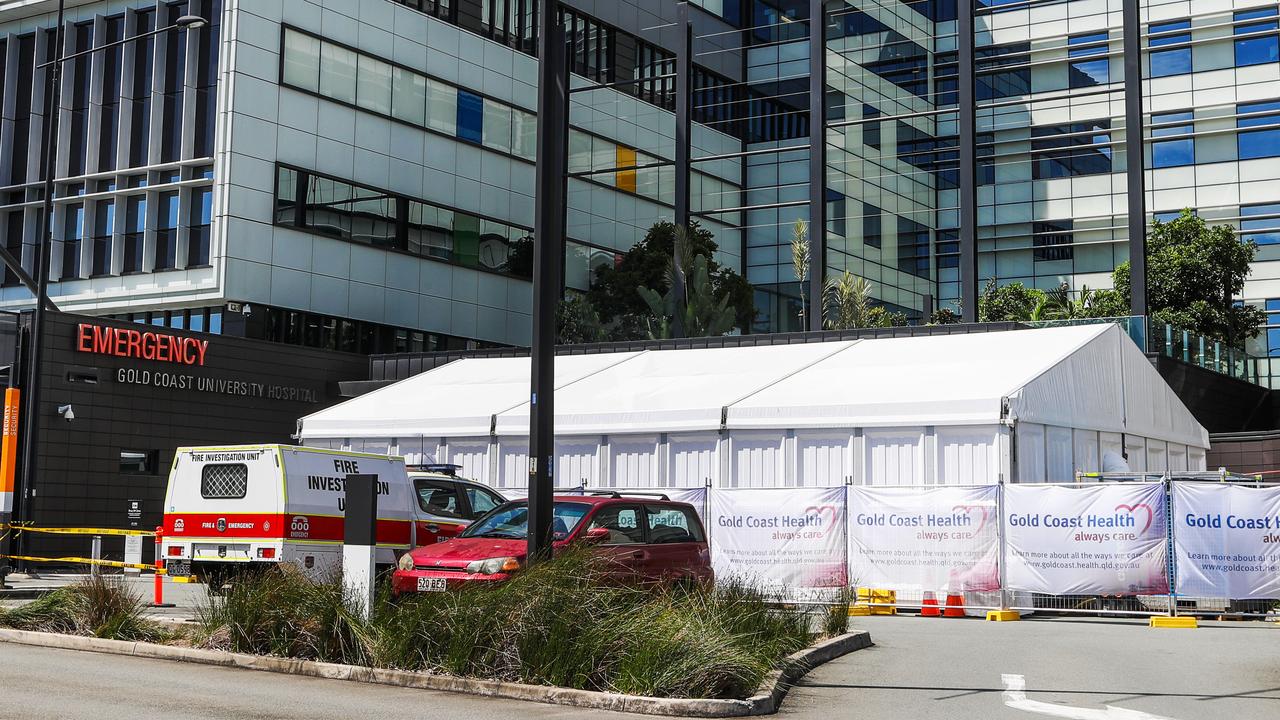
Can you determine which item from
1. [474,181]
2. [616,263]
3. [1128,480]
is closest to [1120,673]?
[1128,480]

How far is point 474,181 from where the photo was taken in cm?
4331

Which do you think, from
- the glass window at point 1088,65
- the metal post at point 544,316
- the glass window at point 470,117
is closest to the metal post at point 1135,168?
the glass window at point 470,117

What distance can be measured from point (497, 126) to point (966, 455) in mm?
26156

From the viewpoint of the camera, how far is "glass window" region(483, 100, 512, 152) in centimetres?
4397

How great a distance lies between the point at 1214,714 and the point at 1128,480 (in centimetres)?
1230

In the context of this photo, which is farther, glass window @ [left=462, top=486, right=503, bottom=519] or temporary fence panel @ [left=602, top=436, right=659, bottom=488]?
temporary fence panel @ [left=602, top=436, right=659, bottom=488]

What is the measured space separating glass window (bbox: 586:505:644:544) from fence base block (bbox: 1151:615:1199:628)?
770cm

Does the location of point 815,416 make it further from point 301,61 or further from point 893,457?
point 301,61

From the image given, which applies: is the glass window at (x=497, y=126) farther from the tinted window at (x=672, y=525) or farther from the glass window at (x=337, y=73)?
the tinted window at (x=672, y=525)

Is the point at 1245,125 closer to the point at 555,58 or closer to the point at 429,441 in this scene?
the point at 429,441

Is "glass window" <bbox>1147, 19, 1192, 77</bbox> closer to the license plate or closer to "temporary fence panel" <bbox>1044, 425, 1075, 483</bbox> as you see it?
"temporary fence panel" <bbox>1044, 425, 1075, 483</bbox>

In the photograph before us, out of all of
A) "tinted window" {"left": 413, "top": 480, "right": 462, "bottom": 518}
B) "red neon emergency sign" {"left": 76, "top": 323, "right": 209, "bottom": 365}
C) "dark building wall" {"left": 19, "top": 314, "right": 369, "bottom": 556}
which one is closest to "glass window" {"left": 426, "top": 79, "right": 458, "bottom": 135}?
"dark building wall" {"left": 19, "top": 314, "right": 369, "bottom": 556}

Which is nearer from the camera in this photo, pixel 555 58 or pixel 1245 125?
pixel 555 58

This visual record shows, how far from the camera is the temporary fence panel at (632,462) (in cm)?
2502
